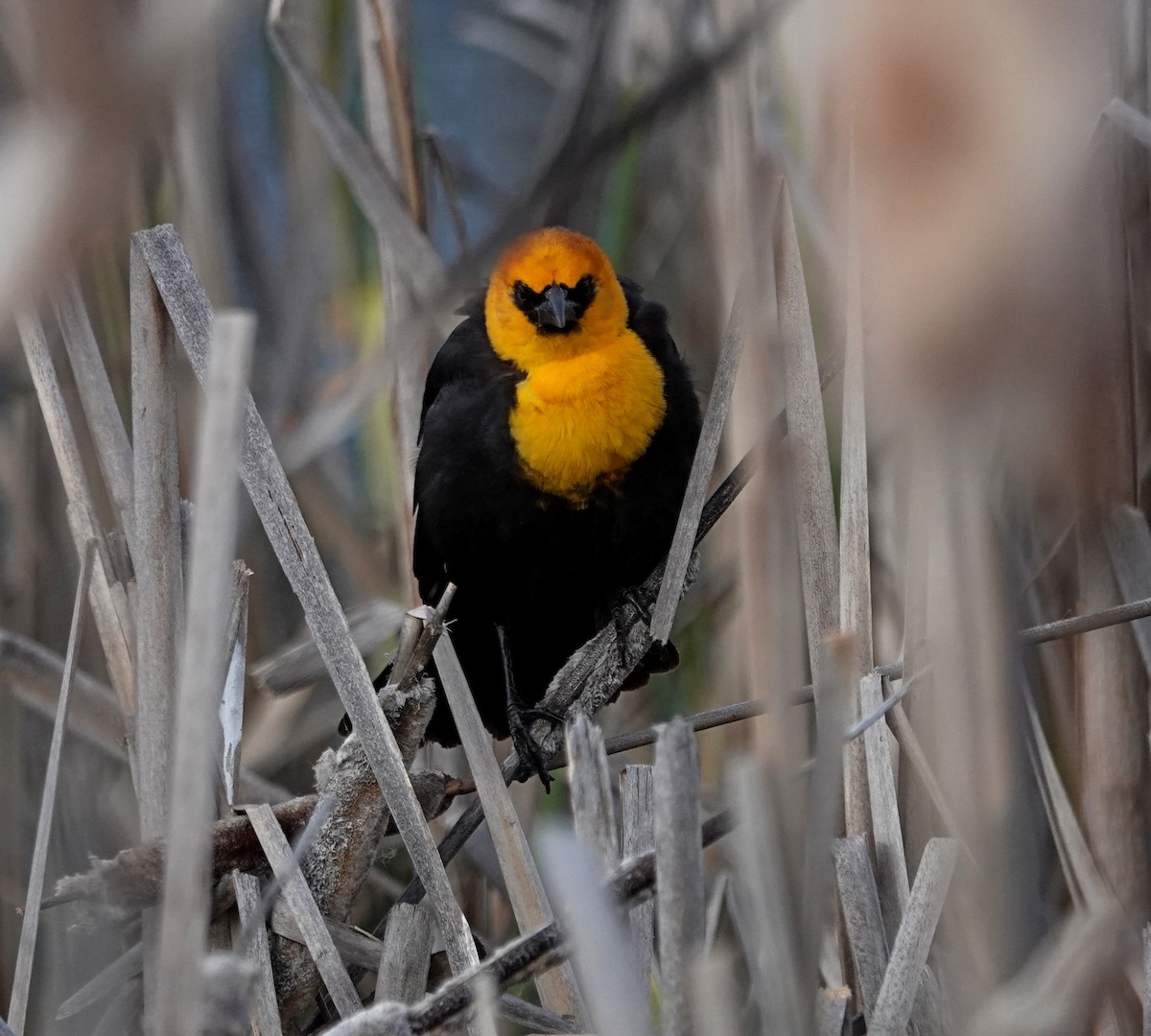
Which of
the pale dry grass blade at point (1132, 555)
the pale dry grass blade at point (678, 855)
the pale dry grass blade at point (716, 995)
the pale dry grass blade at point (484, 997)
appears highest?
the pale dry grass blade at point (1132, 555)

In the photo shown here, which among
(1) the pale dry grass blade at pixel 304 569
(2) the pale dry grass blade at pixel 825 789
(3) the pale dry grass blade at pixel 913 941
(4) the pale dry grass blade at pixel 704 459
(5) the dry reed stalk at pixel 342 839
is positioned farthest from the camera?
(4) the pale dry grass blade at pixel 704 459

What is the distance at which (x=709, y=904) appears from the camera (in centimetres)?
148

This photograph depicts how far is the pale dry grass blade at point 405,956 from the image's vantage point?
1.04 metres

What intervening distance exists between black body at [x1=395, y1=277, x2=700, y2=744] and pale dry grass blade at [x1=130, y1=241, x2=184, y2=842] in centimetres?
61

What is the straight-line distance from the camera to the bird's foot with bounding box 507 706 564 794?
146cm

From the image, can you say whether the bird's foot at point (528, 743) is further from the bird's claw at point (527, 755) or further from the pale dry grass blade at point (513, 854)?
the pale dry grass blade at point (513, 854)

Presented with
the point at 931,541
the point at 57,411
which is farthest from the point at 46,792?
the point at 931,541

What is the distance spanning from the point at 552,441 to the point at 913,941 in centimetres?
81

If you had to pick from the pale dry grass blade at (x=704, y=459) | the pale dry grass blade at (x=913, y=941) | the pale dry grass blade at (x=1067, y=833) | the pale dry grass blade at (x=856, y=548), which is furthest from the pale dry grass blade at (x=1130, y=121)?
the pale dry grass blade at (x=913, y=941)

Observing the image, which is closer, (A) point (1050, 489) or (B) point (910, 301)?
(B) point (910, 301)

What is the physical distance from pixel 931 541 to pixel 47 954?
913mm

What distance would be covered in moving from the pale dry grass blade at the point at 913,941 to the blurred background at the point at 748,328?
1.3 inches

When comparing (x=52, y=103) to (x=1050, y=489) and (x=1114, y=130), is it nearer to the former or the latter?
(x=1050, y=489)

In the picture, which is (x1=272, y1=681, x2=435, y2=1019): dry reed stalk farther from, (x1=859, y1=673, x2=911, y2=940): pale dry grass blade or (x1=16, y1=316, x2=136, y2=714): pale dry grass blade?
(x1=859, y1=673, x2=911, y2=940): pale dry grass blade
